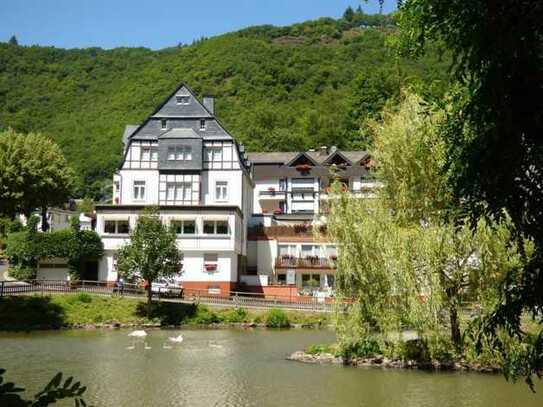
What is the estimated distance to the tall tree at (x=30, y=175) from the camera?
59406mm

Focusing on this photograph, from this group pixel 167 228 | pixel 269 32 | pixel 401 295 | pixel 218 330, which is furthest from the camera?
pixel 269 32

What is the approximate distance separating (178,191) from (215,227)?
610cm

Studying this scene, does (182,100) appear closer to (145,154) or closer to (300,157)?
(145,154)

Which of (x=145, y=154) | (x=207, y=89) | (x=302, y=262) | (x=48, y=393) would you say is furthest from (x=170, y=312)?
(x=207, y=89)

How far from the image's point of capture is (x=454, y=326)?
79.9 feet

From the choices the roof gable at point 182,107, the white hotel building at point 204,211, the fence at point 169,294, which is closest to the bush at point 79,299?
the fence at point 169,294

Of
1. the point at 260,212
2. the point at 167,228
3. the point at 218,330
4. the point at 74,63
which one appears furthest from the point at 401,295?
the point at 74,63

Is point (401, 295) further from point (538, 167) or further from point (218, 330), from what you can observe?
point (218, 330)

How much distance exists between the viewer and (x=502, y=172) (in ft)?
28.2

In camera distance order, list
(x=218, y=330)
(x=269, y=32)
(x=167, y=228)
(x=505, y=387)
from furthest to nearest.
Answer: (x=269, y=32), (x=167, y=228), (x=218, y=330), (x=505, y=387)

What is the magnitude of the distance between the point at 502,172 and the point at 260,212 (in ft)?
207

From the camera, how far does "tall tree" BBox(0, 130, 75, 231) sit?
59.4 metres

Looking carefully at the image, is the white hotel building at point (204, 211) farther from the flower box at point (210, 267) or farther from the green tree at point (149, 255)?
the green tree at point (149, 255)

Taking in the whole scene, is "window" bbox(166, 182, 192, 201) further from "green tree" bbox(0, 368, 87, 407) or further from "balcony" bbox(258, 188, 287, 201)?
"green tree" bbox(0, 368, 87, 407)
